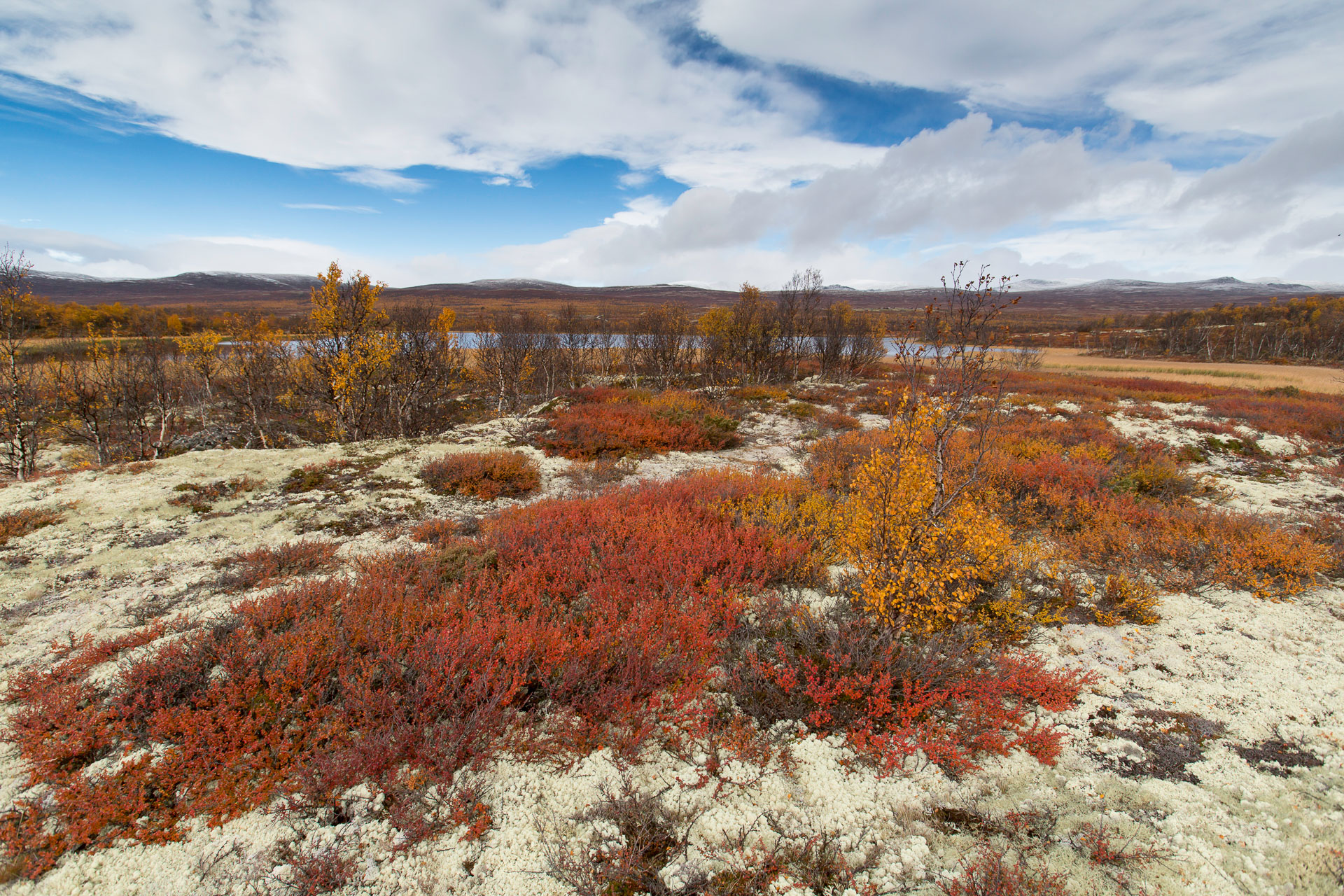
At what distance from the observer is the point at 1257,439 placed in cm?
1238

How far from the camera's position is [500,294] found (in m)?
122

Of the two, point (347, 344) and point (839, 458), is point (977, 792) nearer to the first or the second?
point (839, 458)

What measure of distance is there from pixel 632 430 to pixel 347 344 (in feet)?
23.0

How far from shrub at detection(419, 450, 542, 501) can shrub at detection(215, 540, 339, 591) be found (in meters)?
2.55

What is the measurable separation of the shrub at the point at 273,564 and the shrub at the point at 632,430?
5.44 meters

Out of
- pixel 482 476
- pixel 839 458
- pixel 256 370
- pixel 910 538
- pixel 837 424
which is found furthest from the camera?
pixel 256 370

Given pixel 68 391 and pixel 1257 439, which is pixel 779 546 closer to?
pixel 1257 439

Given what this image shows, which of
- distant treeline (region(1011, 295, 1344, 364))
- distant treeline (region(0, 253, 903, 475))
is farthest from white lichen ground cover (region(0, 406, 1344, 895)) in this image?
distant treeline (region(1011, 295, 1344, 364))

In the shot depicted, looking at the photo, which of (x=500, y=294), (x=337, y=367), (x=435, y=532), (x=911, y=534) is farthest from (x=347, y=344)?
(x=500, y=294)

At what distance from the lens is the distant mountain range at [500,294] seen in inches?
3723

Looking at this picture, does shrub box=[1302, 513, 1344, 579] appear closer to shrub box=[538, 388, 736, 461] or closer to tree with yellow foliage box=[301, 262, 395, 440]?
shrub box=[538, 388, 736, 461]

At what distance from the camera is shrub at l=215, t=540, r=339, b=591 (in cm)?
505

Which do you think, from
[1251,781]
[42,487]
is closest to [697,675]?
[1251,781]

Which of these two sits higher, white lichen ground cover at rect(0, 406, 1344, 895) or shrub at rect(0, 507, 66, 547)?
shrub at rect(0, 507, 66, 547)
